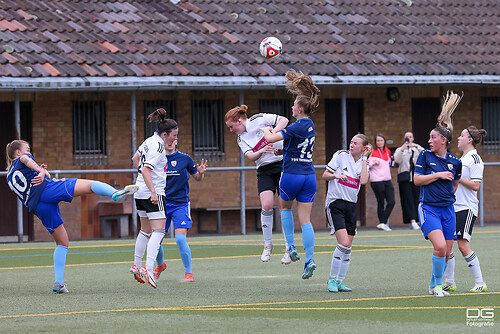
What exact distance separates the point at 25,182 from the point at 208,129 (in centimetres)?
1258

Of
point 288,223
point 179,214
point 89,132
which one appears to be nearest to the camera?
point 288,223

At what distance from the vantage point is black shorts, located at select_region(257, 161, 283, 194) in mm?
14250

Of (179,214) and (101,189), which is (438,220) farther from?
(101,189)

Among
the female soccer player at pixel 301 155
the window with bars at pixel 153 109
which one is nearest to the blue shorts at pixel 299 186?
the female soccer player at pixel 301 155

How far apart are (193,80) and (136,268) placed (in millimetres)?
10578

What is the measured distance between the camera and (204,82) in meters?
23.0

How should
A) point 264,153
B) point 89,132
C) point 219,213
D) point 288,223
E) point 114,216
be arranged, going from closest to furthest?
point 288,223 → point 264,153 → point 114,216 → point 89,132 → point 219,213

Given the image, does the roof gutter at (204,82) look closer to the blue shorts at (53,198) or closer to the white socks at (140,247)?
the white socks at (140,247)

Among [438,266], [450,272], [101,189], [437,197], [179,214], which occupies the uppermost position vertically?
[101,189]

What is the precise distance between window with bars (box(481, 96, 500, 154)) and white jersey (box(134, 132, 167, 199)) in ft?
52.5

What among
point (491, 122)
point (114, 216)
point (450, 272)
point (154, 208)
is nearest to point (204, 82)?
point (114, 216)

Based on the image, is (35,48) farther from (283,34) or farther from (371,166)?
(371,166)

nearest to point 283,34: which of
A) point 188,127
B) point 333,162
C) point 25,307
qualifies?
point 188,127

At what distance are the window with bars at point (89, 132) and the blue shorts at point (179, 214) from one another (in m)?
10.2
